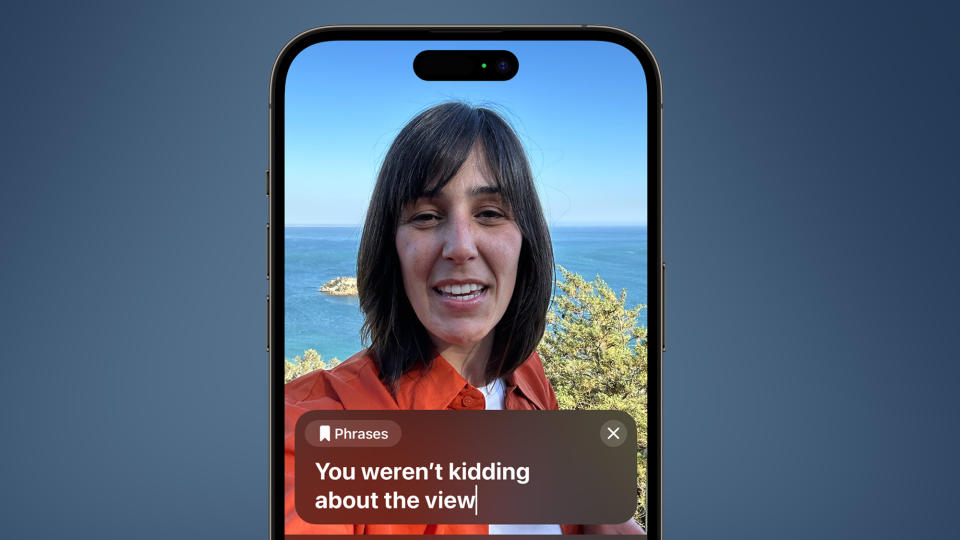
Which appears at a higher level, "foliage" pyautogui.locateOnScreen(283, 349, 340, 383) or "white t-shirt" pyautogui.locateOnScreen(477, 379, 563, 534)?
"foliage" pyautogui.locateOnScreen(283, 349, 340, 383)

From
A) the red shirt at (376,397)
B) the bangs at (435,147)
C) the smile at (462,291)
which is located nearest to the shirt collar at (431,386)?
the red shirt at (376,397)

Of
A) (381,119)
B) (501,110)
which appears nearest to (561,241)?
(501,110)

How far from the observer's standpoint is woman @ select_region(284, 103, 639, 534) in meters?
1.25

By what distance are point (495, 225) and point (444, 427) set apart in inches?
12.4

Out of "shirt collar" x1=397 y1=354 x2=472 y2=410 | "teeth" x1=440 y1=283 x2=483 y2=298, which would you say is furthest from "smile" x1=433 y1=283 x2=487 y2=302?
"shirt collar" x1=397 y1=354 x2=472 y2=410

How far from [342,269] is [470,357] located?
252mm

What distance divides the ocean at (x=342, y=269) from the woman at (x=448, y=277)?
0.07 ft

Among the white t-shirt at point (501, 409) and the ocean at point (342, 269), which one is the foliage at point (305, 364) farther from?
the white t-shirt at point (501, 409)

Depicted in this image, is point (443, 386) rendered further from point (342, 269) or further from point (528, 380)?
point (342, 269)

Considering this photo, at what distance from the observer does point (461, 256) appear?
4.20ft

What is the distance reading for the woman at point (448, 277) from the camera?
125cm

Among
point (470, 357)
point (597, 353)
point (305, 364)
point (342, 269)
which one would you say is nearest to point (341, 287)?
point (342, 269)

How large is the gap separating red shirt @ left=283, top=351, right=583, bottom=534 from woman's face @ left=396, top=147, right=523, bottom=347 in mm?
89

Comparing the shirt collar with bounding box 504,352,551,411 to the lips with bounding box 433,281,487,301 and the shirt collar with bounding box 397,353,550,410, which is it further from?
the lips with bounding box 433,281,487,301
